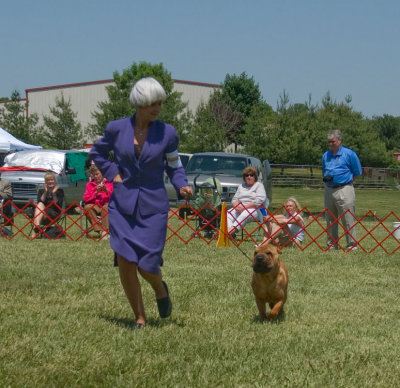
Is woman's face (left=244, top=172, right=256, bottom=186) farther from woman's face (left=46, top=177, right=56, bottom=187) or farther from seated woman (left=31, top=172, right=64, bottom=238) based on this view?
woman's face (left=46, top=177, right=56, bottom=187)

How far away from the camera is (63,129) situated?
1549 inches

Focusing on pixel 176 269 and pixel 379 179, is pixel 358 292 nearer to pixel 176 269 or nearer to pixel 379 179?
pixel 176 269

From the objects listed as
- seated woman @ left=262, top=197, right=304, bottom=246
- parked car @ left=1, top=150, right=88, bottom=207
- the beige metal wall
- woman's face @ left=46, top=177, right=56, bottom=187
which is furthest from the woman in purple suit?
the beige metal wall

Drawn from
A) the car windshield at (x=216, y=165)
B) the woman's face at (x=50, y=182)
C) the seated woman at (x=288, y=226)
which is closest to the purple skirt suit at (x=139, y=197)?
the seated woman at (x=288, y=226)

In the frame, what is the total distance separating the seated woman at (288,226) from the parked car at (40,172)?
7173mm

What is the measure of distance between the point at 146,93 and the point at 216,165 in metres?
11.7

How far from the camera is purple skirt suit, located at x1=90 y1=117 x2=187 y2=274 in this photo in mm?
4492

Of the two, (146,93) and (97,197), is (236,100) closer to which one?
(97,197)

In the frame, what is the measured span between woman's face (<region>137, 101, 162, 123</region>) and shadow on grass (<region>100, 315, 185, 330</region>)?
1405 millimetres

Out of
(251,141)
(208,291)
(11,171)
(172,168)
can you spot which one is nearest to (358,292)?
(208,291)

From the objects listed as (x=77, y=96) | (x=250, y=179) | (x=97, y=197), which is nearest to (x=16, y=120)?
(x=77, y=96)

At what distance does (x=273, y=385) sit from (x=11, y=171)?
14.1 meters

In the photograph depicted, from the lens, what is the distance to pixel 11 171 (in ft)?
54.7

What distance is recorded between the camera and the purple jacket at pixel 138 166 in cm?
450
